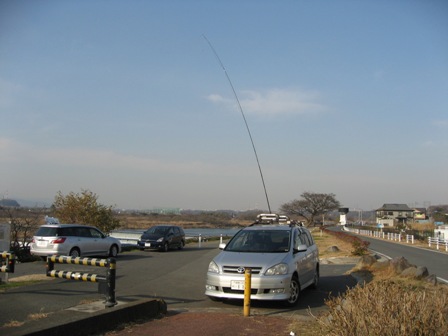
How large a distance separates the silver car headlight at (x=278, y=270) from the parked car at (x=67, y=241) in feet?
34.6

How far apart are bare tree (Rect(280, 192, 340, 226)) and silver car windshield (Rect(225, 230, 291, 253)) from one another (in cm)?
9851

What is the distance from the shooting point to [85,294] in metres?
10.2

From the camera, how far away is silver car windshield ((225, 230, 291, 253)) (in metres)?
10.0

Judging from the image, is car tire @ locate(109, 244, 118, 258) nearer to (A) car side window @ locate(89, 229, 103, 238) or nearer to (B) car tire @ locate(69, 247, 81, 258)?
(A) car side window @ locate(89, 229, 103, 238)

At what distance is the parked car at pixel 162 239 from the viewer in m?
25.4

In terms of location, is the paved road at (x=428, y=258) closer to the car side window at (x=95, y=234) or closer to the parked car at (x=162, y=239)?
the parked car at (x=162, y=239)

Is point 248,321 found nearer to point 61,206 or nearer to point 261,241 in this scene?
point 261,241

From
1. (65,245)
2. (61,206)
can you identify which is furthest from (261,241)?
(61,206)

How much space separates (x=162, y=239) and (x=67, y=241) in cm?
883

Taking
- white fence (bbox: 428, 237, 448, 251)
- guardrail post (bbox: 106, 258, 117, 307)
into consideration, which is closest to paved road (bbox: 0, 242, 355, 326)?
guardrail post (bbox: 106, 258, 117, 307)

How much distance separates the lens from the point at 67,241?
56.6 feet

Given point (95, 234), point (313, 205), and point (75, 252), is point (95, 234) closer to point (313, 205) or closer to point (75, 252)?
point (75, 252)

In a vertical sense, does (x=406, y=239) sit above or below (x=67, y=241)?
below

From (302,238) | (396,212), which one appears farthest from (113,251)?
(396,212)
